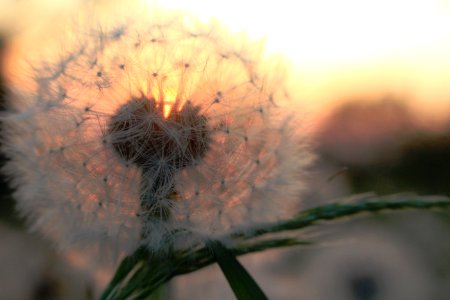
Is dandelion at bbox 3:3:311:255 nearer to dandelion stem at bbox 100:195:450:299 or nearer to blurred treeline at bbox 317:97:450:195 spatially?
dandelion stem at bbox 100:195:450:299

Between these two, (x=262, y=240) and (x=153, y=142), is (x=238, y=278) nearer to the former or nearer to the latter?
(x=262, y=240)

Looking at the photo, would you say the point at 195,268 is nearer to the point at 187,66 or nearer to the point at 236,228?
the point at 236,228

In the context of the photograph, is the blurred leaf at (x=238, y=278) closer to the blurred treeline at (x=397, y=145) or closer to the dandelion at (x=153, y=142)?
the dandelion at (x=153, y=142)

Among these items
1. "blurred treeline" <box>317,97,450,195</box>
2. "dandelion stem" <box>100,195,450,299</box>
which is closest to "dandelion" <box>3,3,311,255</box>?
"dandelion stem" <box>100,195,450,299</box>

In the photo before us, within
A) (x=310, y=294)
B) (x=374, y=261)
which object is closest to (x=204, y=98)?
(x=310, y=294)

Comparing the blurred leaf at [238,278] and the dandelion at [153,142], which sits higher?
the dandelion at [153,142]

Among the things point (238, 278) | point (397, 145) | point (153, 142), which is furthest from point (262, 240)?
point (397, 145)

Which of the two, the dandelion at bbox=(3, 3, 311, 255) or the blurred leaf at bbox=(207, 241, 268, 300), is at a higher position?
the dandelion at bbox=(3, 3, 311, 255)

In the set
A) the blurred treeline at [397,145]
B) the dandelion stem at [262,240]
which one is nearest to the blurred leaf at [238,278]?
the dandelion stem at [262,240]
